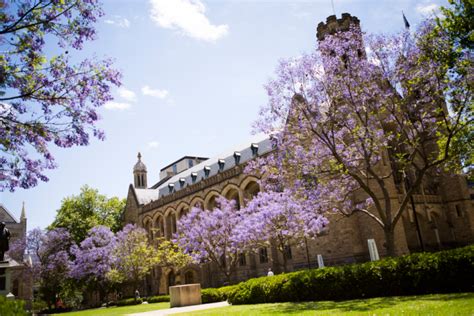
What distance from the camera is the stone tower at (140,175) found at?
62359mm

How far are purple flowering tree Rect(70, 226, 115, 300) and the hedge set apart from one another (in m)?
24.8

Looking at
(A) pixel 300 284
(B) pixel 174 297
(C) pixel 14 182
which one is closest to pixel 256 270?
(B) pixel 174 297

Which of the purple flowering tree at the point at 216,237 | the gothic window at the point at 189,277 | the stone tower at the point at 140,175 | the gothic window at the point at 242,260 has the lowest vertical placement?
the gothic window at the point at 189,277

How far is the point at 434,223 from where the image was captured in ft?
98.0

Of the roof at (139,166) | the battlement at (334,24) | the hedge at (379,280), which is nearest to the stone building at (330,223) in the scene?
the battlement at (334,24)

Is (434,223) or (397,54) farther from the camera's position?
(434,223)

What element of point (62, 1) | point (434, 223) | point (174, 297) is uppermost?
point (62, 1)

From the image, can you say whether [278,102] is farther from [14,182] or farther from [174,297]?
[174,297]

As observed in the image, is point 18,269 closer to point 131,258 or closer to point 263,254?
point 131,258

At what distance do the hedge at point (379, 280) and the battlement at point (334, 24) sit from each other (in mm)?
20275

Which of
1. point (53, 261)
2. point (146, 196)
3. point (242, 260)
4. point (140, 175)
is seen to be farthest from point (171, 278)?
point (140, 175)

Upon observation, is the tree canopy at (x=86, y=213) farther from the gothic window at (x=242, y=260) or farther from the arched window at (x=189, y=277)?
the gothic window at (x=242, y=260)

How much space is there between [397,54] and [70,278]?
41.2 metres

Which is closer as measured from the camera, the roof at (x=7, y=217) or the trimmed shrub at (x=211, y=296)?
the trimmed shrub at (x=211, y=296)
